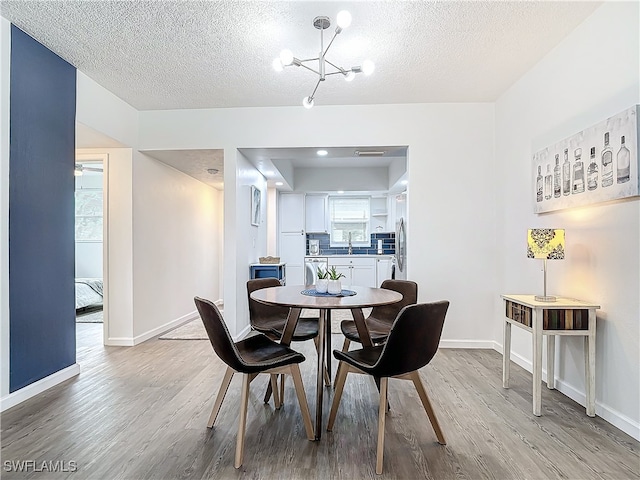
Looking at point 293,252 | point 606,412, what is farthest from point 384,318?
point 293,252

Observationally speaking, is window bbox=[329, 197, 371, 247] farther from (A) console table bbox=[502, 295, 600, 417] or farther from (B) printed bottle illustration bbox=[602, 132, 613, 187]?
(B) printed bottle illustration bbox=[602, 132, 613, 187]

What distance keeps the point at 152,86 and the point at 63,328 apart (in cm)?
228

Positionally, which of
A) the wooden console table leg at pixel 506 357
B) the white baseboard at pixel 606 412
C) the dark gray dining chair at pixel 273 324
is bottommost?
the white baseboard at pixel 606 412

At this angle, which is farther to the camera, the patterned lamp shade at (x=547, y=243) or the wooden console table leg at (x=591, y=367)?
the patterned lamp shade at (x=547, y=243)

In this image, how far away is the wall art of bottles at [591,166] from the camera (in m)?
2.03

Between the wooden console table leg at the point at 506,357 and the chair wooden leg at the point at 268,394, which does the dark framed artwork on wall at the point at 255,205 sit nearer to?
the chair wooden leg at the point at 268,394

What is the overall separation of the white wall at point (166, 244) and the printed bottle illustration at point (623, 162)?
4206 millimetres

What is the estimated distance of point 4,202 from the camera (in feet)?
8.04

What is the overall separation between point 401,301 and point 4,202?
289 centimetres

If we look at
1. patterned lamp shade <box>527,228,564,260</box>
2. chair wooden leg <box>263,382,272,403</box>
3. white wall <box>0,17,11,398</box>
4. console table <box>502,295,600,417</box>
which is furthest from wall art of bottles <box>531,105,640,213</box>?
white wall <box>0,17,11,398</box>

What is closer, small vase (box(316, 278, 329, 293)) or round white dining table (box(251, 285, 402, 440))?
round white dining table (box(251, 285, 402, 440))

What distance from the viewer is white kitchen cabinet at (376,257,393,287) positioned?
713 centimetres

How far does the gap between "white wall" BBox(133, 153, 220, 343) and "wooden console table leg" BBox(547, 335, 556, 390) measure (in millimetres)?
3943

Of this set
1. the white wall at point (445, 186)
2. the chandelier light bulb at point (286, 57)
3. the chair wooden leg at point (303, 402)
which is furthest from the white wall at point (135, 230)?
the chair wooden leg at point (303, 402)
